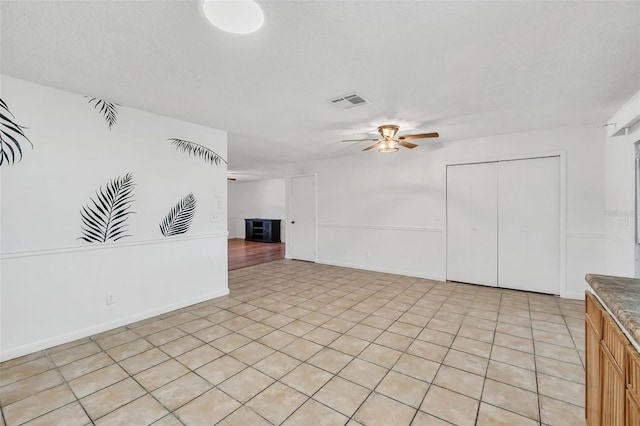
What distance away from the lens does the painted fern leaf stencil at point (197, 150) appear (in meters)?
3.49

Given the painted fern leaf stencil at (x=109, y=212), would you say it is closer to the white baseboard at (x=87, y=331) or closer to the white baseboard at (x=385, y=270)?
the white baseboard at (x=87, y=331)

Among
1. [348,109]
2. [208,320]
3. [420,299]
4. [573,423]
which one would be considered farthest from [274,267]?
[573,423]

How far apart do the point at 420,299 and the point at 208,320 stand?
2.73 meters

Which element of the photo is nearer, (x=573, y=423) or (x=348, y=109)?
(x=573, y=423)

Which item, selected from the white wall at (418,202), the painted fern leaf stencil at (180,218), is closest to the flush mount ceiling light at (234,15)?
the painted fern leaf stencil at (180,218)

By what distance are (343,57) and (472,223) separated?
363cm

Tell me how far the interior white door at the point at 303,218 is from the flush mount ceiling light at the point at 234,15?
4790 mm

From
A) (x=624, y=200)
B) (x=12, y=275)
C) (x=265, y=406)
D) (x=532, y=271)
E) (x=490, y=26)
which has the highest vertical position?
(x=490, y=26)

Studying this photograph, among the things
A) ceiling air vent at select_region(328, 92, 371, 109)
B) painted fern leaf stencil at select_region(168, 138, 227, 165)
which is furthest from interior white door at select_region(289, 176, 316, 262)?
ceiling air vent at select_region(328, 92, 371, 109)

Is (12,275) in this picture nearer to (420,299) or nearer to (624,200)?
(420,299)

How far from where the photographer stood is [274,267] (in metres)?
5.93

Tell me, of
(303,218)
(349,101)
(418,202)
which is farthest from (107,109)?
(418,202)

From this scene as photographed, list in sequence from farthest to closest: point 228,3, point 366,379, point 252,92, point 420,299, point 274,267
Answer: point 274,267 → point 420,299 → point 252,92 → point 366,379 → point 228,3

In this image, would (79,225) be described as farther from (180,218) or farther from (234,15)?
(234,15)
